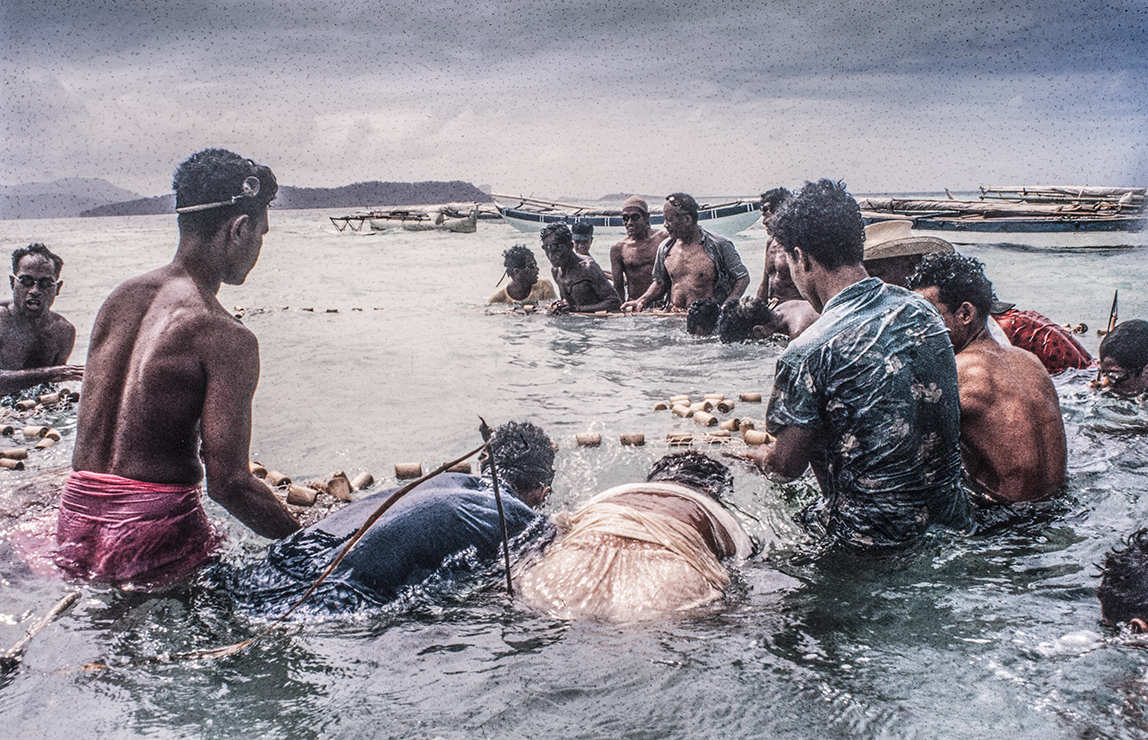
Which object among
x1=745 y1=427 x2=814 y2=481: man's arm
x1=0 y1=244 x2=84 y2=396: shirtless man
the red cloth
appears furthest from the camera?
x1=0 y1=244 x2=84 y2=396: shirtless man

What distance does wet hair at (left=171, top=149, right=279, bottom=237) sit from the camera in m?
3.13

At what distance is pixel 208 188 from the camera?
3.14 m

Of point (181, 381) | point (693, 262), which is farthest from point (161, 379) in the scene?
point (693, 262)

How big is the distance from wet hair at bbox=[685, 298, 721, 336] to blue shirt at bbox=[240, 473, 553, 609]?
6189 mm

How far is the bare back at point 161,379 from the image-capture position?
2.96m

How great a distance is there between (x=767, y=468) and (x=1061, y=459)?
1522 mm

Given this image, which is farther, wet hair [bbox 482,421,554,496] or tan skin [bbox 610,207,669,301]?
tan skin [bbox 610,207,669,301]

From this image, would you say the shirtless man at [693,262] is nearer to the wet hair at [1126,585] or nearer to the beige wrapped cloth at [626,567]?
the beige wrapped cloth at [626,567]

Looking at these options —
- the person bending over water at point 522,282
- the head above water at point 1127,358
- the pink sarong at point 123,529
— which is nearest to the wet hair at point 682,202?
the person bending over water at point 522,282

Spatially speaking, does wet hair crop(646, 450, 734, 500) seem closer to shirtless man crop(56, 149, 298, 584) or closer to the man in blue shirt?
the man in blue shirt

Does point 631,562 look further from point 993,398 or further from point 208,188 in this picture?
point 208,188

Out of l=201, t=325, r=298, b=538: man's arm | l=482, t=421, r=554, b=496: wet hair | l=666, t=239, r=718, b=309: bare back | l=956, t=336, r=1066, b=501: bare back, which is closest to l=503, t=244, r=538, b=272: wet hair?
→ l=666, t=239, r=718, b=309: bare back

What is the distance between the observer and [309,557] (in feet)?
10.6

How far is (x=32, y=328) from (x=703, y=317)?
248 inches
